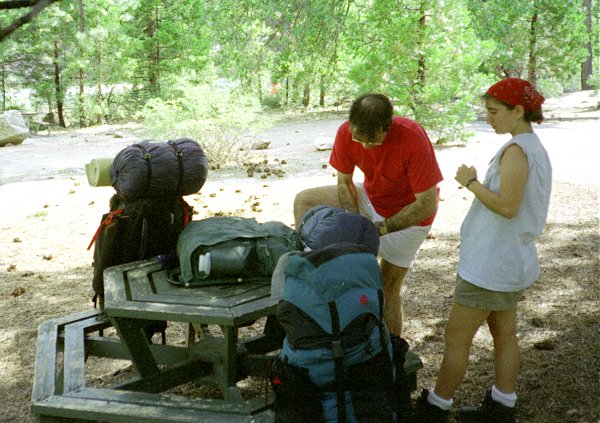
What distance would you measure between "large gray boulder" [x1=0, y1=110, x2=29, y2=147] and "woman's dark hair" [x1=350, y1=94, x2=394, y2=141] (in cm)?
1569

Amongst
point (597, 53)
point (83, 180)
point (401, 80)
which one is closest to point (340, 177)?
point (83, 180)

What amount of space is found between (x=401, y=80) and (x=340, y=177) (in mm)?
9149

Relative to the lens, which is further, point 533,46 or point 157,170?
point 533,46

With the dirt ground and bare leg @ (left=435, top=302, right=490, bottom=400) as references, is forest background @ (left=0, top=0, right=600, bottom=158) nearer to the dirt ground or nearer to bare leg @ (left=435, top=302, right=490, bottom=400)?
the dirt ground

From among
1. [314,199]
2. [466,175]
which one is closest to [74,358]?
[314,199]

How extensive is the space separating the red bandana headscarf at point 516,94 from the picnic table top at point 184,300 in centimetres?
134

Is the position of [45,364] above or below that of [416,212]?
below

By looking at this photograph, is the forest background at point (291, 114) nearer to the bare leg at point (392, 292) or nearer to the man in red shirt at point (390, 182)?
the bare leg at point (392, 292)

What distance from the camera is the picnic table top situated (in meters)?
2.59

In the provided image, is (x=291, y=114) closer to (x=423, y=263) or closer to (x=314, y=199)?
(x=423, y=263)

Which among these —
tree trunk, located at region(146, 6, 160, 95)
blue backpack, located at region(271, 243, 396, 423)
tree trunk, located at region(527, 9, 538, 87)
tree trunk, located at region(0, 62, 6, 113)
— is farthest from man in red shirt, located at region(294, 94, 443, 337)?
tree trunk, located at region(0, 62, 6, 113)

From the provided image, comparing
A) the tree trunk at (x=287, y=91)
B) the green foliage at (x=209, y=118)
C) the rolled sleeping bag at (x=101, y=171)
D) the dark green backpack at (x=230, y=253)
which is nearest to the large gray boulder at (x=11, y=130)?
the green foliage at (x=209, y=118)

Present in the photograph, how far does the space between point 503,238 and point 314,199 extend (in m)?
1.44

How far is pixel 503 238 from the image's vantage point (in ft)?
9.37
